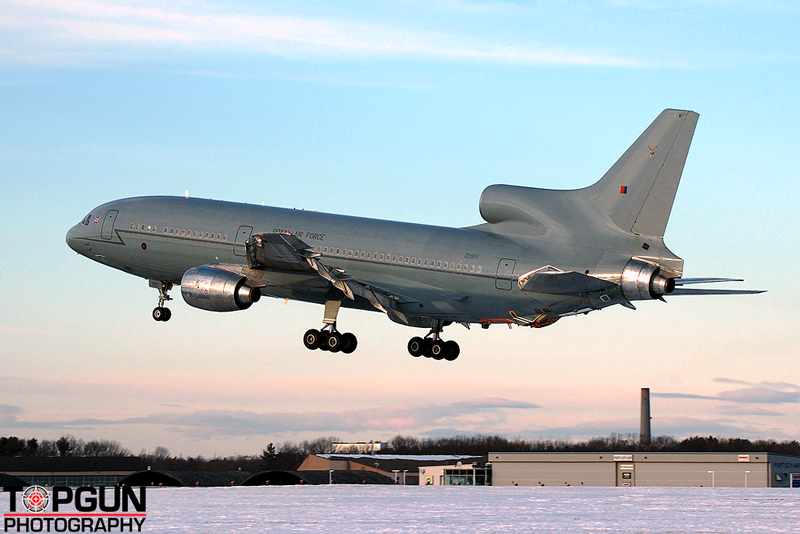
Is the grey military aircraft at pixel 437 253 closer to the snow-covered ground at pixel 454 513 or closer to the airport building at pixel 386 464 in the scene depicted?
the snow-covered ground at pixel 454 513

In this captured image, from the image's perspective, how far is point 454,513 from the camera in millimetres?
37844

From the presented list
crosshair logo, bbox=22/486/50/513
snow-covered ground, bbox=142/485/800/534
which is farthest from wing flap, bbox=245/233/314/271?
crosshair logo, bbox=22/486/50/513

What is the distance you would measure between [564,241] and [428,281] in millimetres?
5872

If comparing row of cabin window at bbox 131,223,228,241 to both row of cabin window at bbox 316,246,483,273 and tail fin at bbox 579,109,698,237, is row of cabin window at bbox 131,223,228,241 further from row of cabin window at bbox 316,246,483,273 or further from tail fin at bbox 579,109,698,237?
tail fin at bbox 579,109,698,237

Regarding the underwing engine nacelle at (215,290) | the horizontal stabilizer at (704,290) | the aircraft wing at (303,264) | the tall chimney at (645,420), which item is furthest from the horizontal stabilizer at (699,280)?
the tall chimney at (645,420)

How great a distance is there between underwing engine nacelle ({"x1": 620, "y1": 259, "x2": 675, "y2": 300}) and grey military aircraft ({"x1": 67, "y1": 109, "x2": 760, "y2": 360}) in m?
0.04

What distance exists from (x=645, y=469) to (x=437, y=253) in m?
49.8

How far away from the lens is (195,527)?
31.7 metres

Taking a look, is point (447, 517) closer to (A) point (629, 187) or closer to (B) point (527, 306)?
(B) point (527, 306)

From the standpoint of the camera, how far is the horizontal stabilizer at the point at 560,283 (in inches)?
1544

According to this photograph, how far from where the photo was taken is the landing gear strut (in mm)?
47947

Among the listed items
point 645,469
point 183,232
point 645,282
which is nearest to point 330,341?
point 183,232

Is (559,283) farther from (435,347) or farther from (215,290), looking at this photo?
(215,290)

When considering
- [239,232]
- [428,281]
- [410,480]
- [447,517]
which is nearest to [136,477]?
[410,480]
